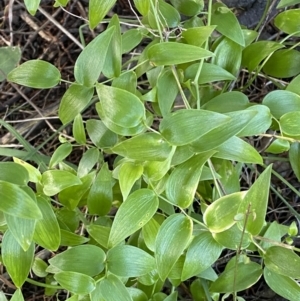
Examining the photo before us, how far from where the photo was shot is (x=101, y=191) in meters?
0.65

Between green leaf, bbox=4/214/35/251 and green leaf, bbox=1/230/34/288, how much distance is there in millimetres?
40

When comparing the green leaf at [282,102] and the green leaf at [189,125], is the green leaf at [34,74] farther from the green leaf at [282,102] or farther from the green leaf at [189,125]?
the green leaf at [282,102]

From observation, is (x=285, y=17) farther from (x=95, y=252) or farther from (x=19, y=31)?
(x=19, y=31)

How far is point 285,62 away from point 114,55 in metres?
0.27

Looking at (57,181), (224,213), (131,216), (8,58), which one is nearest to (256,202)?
(224,213)

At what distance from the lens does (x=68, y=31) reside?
1016 mm

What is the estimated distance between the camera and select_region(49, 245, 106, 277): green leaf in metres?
0.58

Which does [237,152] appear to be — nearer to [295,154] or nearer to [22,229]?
[295,154]

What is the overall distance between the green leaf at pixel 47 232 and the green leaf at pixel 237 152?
8.6 inches

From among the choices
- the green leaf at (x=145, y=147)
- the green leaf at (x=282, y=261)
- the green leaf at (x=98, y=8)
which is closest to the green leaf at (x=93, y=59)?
the green leaf at (x=98, y=8)

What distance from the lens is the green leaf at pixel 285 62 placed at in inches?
26.9

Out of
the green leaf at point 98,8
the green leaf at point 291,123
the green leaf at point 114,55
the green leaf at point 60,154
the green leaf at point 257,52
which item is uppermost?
the green leaf at point 98,8

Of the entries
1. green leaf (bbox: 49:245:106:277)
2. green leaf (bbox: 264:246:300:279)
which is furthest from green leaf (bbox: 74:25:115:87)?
green leaf (bbox: 264:246:300:279)

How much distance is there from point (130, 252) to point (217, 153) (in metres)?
0.17
